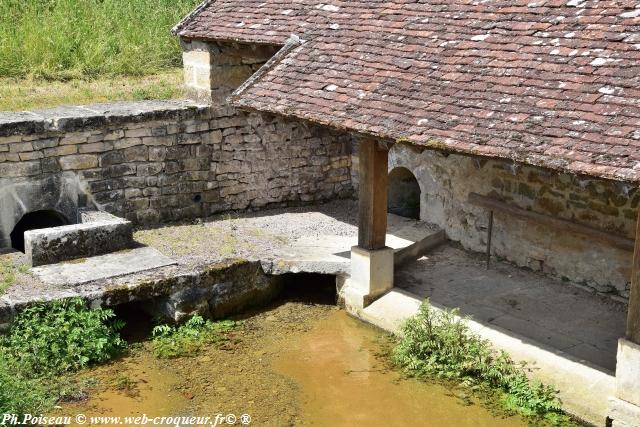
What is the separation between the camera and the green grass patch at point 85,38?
41.5ft

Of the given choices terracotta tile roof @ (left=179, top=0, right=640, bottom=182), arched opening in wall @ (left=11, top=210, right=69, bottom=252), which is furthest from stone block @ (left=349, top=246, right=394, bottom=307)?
arched opening in wall @ (left=11, top=210, right=69, bottom=252)

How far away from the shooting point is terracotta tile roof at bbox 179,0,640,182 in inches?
250

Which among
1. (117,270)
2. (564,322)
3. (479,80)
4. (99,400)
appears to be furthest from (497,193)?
(99,400)

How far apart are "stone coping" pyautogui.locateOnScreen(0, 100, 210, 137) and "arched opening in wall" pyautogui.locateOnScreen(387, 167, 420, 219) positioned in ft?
9.45

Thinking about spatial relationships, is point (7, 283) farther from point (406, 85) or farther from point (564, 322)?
point (564, 322)

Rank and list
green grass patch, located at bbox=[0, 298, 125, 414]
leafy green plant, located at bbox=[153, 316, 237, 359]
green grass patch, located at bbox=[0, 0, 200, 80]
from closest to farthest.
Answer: green grass patch, located at bbox=[0, 298, 125, 414] → leafy green plant, located at bbox=[153, 316, 237, 359] → green grass patch, located at bbox=[0, 0, 200, 80]

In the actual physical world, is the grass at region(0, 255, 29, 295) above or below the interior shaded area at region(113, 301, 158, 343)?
above

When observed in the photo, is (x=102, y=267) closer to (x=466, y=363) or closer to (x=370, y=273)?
(x=370, y=273)

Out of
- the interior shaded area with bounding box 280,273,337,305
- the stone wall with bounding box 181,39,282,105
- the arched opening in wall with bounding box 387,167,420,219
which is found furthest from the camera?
the arched opening in wall with bounding box 387,167,420,219

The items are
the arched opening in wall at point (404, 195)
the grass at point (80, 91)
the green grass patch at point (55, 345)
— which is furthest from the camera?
the arched opening in wall at point (404, 195)

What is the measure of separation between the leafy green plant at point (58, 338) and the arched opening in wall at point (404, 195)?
4.84 meters

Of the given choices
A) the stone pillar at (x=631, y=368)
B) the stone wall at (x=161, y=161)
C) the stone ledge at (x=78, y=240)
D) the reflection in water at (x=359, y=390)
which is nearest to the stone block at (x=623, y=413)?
the stone pillar at (x=631, y=368)

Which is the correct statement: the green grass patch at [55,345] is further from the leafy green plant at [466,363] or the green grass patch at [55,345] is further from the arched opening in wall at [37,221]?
the leafy green plant at [466,363]

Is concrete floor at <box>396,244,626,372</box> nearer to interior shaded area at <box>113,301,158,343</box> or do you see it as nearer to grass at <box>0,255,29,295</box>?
interior shaded area at <box>113,301,158,343</box>
